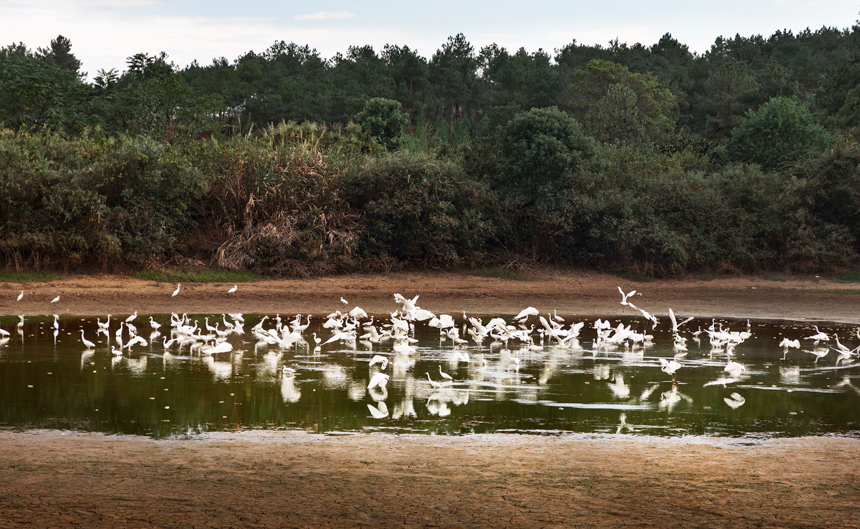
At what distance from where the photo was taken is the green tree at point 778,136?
32750 millimetres

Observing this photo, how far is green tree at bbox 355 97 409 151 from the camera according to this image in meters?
29.1

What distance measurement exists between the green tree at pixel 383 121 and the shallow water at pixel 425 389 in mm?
15739

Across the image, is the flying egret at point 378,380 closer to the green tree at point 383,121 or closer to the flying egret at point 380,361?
the flying egret at point 380,361

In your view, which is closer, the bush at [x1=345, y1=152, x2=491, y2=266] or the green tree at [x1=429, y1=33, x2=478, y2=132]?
the bush at [x1=345, y1=152, x2=491, y2=266]

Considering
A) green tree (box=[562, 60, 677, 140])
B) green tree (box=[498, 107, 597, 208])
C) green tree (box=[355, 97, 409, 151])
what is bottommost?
green tree (box=[498, 107, 597, 208])

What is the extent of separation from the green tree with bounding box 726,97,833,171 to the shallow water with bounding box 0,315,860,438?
817 inches

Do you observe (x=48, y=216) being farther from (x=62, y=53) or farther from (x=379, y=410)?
(x=62, y=53)

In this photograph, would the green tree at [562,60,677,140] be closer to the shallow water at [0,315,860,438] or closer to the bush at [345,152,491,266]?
the bush at [345,152,491,266]

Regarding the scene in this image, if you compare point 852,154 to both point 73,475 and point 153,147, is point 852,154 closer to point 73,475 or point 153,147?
point 153,147

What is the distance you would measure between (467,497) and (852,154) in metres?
23.9

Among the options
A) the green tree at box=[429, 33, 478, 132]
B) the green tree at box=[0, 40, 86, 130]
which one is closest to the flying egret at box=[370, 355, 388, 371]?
the green tree at box=[0, 40, 86, 130]

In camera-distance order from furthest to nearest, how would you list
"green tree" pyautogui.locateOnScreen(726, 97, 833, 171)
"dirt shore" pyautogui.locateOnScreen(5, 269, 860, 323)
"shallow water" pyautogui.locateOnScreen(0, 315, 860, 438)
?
"green tree" pyautogui.locateOnScreen(726, 97, 833, 171) → "dirt shore" pyautogui.locateOnScreen(5, 269, 860, 323) → "shallow water" pyautogui.locateOnScreen(0, 315, 860, 438)

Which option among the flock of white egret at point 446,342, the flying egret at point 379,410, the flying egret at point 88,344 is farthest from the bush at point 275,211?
the flying egret at point 379,410

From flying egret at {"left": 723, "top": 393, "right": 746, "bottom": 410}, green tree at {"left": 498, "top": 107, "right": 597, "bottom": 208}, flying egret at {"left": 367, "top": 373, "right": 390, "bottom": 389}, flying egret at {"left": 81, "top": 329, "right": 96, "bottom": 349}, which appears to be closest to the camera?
flying egret at {"left": 723, "top": 393, "right": 746, "bottom": 410}
